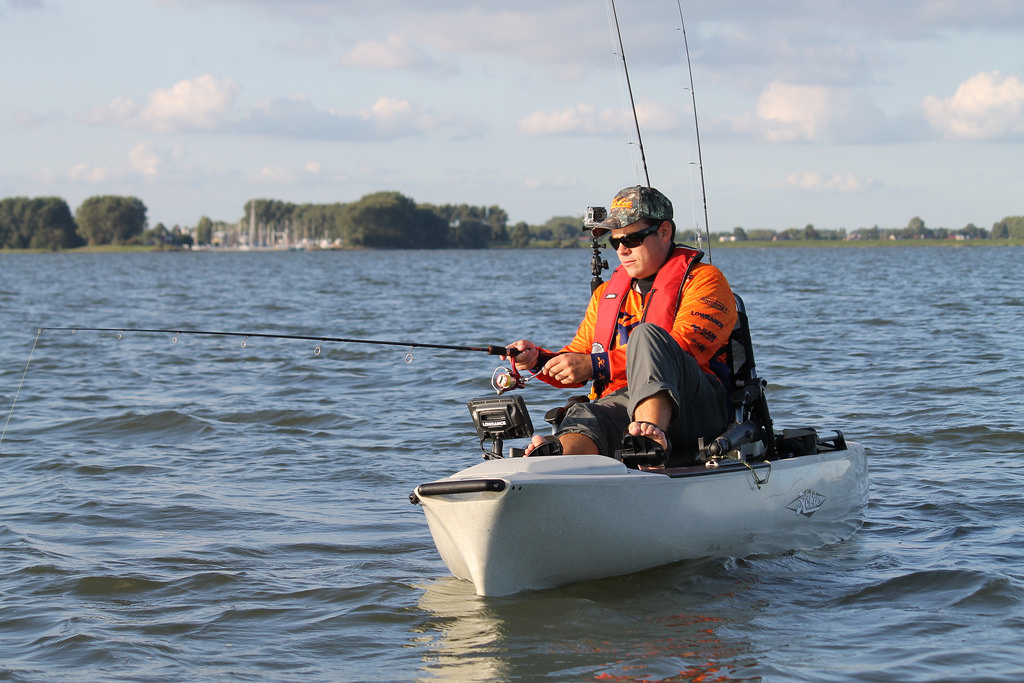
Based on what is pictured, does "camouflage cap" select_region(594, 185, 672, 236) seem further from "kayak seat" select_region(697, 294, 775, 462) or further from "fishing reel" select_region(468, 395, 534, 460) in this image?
"fishing reel" select_region(468, 395, 534, 460)

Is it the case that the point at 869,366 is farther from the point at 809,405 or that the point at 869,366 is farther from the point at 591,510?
the point at 591,510

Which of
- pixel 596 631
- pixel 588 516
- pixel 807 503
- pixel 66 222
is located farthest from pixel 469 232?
pixel 596 631

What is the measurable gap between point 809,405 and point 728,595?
615 cm

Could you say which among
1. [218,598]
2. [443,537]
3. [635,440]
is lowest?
[218,598]

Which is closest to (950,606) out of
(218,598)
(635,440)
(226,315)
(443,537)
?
(635,440)

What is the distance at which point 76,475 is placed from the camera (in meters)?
8.15

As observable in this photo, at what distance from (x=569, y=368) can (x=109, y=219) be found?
481 feet

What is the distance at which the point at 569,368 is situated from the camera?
18.1ft

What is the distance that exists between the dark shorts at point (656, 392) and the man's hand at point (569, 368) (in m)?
0.15

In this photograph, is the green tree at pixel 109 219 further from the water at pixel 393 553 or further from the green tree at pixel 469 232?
the water at pixel 393 553

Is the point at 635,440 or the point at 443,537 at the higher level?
the point at 635,440

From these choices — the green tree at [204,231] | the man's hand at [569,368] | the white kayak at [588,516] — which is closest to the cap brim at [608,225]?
the man's hand at [569,368]

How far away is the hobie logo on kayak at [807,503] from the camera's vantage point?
5.77 metres

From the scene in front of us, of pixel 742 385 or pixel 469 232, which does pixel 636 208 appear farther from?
pixel 469 232
